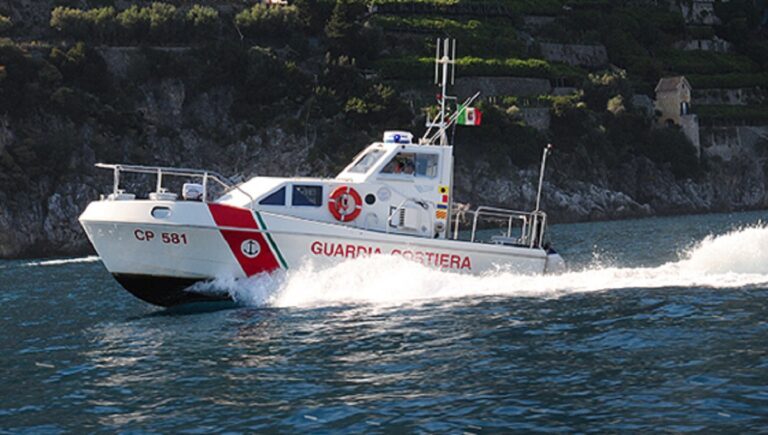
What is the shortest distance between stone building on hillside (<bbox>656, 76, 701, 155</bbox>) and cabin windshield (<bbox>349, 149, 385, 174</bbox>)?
75.4m

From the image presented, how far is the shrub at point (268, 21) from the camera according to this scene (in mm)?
78000

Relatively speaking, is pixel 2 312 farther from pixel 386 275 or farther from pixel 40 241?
pixel 40 241

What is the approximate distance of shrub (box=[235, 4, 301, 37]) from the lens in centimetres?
7800

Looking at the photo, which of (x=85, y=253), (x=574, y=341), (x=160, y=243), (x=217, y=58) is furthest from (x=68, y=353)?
(x=217, y=58)

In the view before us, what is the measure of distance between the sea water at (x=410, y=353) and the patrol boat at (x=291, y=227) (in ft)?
1.48

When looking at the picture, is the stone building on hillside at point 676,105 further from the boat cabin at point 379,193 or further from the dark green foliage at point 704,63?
the boat cabin at point 379,193

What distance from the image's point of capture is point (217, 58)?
71062mm

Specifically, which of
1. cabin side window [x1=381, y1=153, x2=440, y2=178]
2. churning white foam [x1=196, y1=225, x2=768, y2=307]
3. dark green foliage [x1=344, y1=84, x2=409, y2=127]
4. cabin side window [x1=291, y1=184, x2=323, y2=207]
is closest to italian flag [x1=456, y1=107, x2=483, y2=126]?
cabin side window [x1=381, y1=153, x2=440, y2=178]

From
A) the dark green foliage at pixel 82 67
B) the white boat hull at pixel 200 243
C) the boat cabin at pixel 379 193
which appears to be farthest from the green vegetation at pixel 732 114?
the white boat hull at pixel 200 243

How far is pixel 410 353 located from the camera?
17.6 m

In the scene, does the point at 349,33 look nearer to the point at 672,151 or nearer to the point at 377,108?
the point at 377,108

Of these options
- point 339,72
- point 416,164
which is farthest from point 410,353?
point 339,72

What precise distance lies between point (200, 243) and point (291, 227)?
2.05 meters

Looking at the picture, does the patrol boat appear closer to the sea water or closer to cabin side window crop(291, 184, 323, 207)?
cabin side window crop(291, 184, 323, 207)
